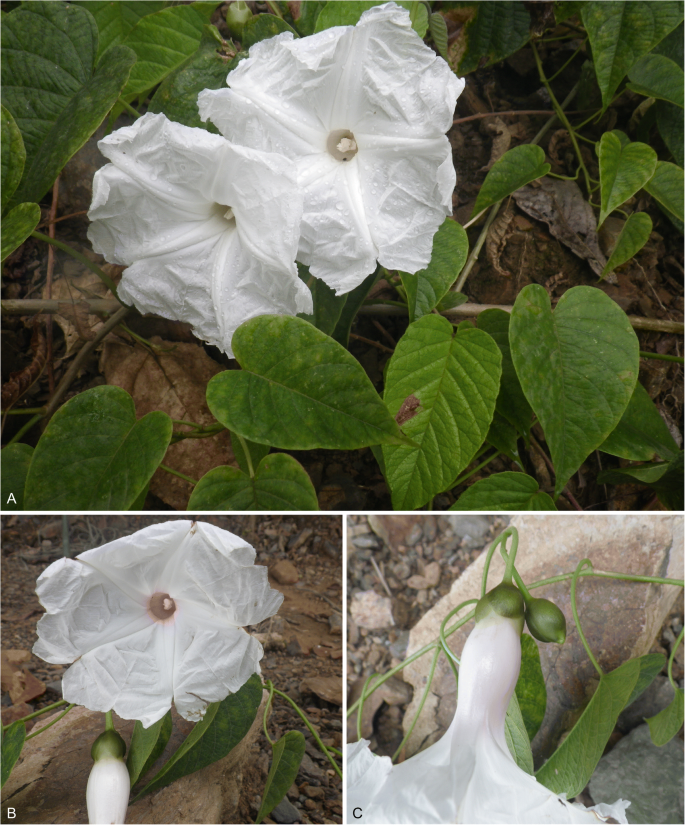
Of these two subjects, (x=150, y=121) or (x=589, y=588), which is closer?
(x=150, y=121)

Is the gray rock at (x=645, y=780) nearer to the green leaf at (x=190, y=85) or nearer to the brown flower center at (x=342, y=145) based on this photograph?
the brown flower center at (x=342, y=145)

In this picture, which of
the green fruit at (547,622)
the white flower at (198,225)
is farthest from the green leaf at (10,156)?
the green fruit at (547,622)

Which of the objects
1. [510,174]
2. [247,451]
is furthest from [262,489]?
[510,174]

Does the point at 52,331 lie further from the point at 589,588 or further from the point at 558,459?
the point at 589,588

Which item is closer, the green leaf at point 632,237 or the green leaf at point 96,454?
the green leaf at point 96,454

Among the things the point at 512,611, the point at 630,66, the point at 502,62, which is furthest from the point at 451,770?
the point at 502,62
